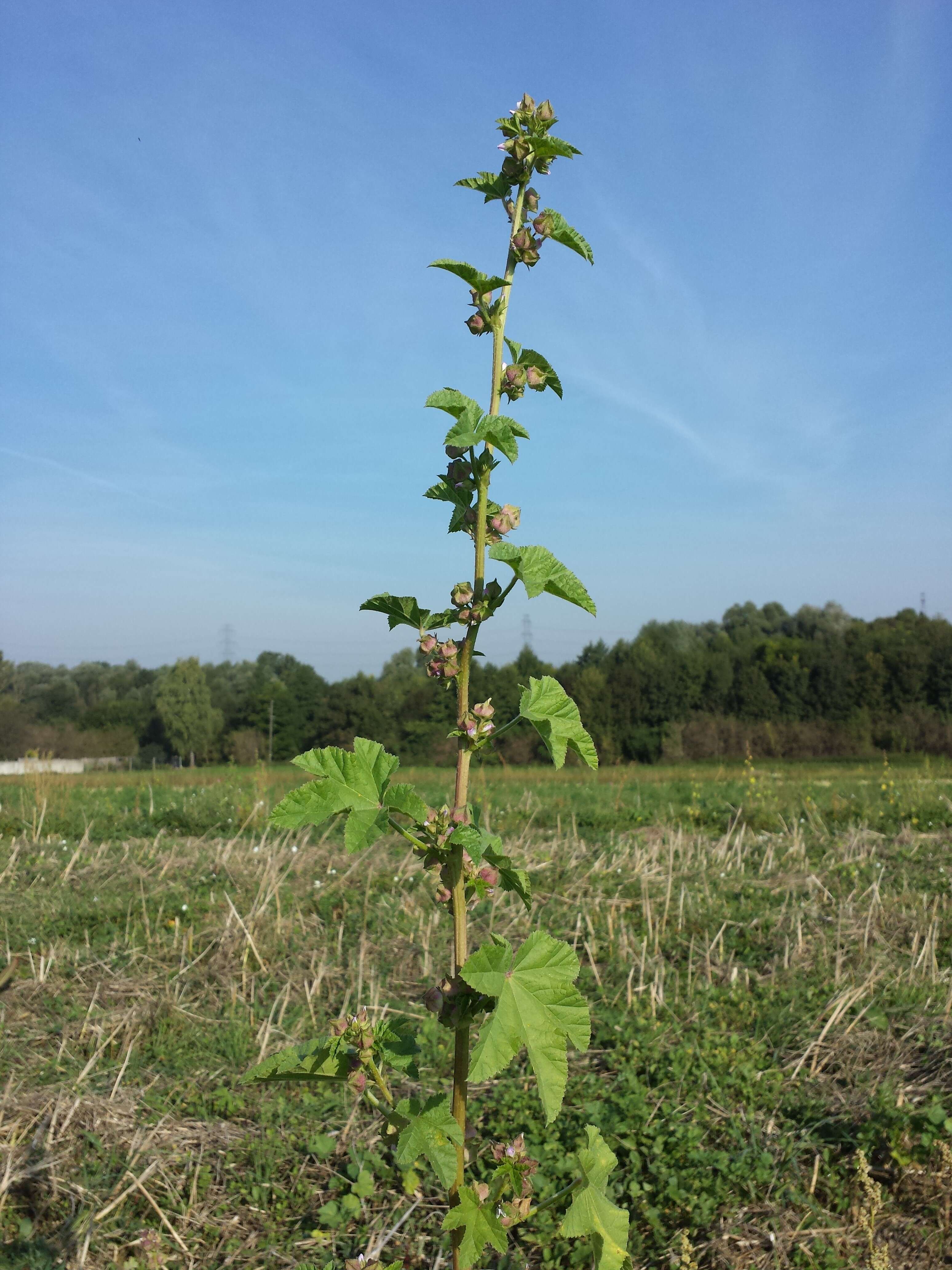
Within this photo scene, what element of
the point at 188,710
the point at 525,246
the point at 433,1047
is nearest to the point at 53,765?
the point at 433,1047

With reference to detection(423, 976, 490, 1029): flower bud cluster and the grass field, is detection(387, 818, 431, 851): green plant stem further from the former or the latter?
the grass field

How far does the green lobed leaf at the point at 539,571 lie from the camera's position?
1.46 meters

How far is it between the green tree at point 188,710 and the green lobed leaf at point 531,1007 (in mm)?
49723

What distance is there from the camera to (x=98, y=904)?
5645 mm

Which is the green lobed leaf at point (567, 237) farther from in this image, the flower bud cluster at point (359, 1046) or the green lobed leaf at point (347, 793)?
the flower bud cluster at point (359, 1046)

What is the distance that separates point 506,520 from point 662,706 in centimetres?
3604

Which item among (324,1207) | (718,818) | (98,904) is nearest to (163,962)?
(98,904)

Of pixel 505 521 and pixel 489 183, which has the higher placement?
pixel 489 183

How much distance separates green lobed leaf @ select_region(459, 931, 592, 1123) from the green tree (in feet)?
163

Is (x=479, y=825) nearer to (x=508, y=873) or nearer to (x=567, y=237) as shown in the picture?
(x=508, y=873)

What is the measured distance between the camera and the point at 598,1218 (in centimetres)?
153

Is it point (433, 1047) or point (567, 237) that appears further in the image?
point (433, 1047)

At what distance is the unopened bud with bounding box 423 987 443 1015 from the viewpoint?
149 cm

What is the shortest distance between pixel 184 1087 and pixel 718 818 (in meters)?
7.60
